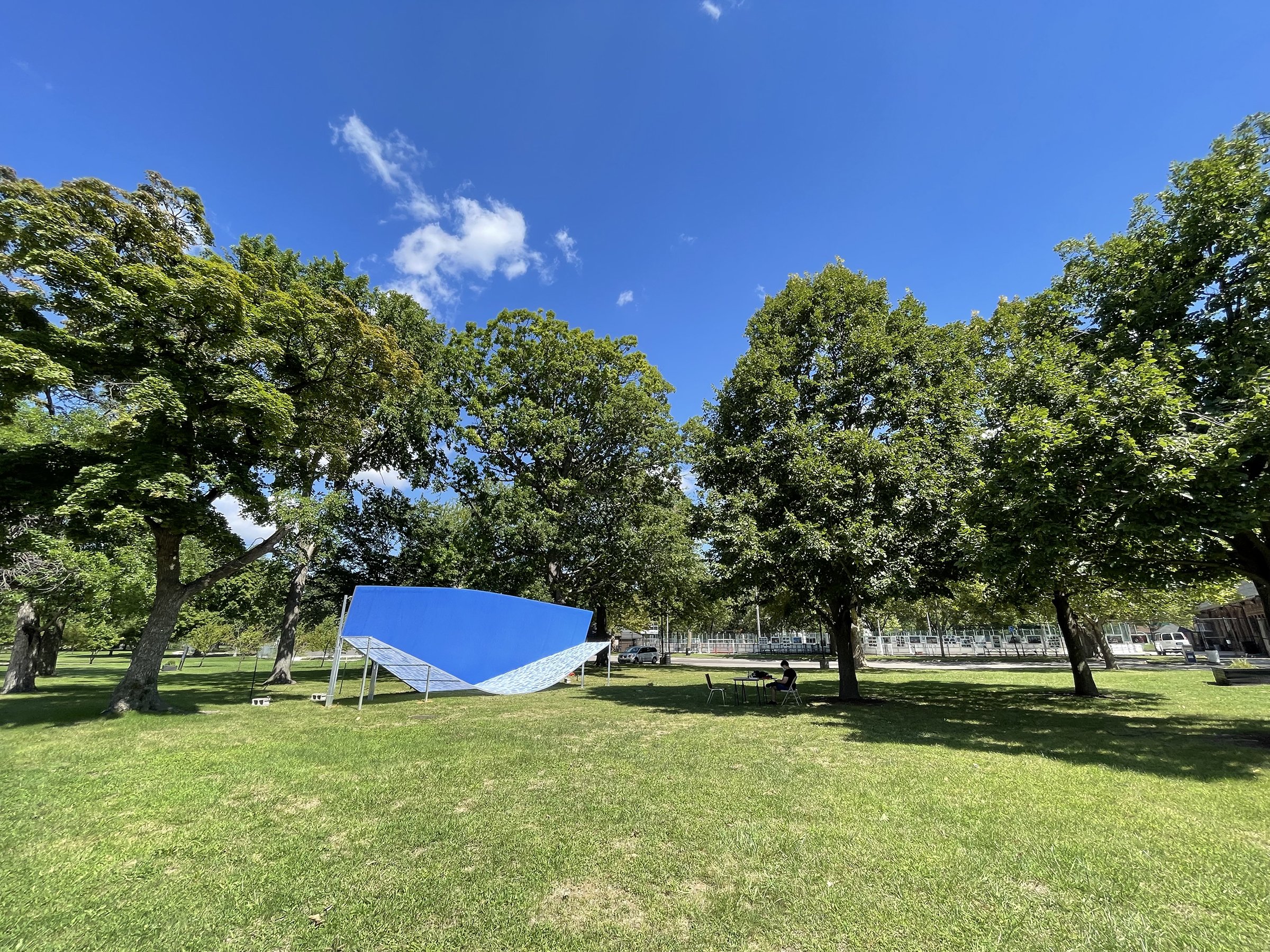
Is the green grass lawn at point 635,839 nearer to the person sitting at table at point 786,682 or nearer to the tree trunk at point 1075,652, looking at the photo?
the person sitting at table at point 786,682

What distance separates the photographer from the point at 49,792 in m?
6.90

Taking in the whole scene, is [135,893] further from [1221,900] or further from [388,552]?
[388,552]

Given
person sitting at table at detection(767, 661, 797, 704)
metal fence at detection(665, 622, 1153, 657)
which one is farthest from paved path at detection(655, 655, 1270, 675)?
person sitting at table at detection(767, 661, 797, 704)

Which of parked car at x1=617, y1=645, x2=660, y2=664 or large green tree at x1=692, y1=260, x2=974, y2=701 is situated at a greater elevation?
large green tree at x1=692, y1=260, x2=974, y2=701

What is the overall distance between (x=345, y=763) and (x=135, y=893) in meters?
4.43

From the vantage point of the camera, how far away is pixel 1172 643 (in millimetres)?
49062

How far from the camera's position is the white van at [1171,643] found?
131ft

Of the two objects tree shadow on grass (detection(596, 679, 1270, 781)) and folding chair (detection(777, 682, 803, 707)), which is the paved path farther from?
folding chair (detection(777, 682, 803, 707))

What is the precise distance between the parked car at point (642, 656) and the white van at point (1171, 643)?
126 feet

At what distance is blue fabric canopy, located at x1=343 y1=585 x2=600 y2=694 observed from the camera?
1623 cm

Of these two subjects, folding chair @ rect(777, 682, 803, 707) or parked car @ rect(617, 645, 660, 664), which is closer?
folding chair @ rect(777, 682, 803, 707)

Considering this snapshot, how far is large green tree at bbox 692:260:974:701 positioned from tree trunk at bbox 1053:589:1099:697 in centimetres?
655

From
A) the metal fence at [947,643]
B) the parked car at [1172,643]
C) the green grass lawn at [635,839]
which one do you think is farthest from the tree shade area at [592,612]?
the metal fence at [947,643]

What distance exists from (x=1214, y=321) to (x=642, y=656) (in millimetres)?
43660
